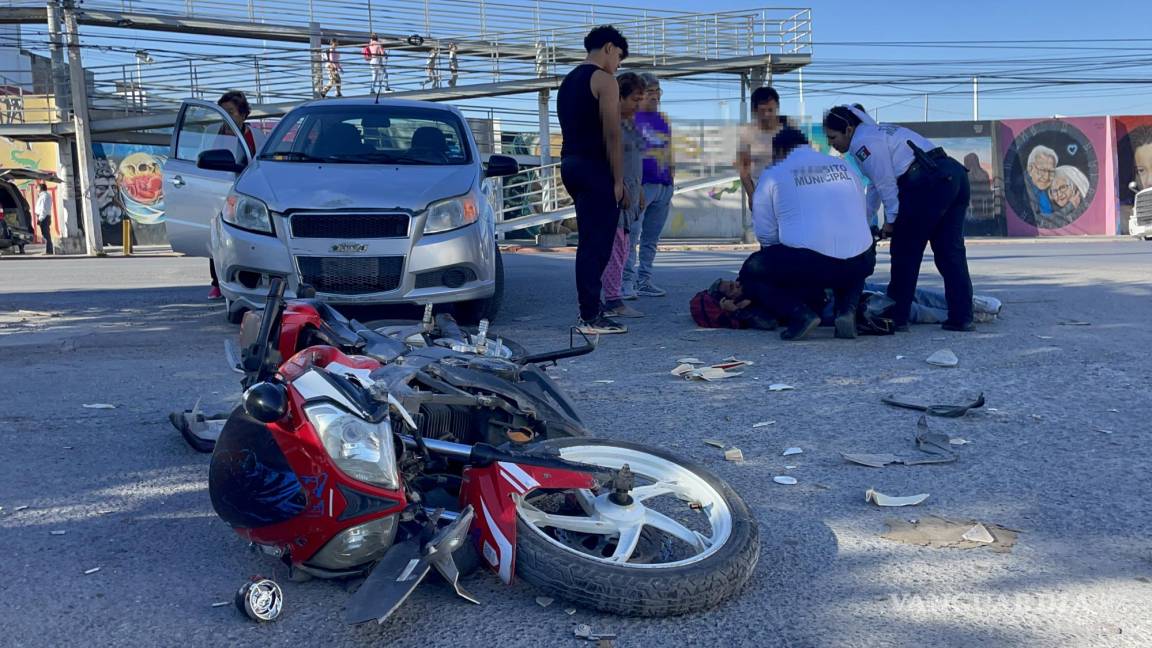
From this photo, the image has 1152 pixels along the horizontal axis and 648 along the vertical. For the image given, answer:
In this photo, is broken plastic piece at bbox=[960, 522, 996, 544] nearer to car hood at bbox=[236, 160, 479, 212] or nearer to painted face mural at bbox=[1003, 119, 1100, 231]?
car hood at bbox=[236, 160, 479, 212]

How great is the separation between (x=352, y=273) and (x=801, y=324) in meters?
3.02

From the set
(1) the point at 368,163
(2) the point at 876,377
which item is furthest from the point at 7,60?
(2) the point at 876,377

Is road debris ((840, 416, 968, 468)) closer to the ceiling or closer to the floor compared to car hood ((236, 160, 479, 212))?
closer to the floor

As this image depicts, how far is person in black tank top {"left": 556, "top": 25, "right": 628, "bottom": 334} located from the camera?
6.69 meters

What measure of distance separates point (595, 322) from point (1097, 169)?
3410 centimetres

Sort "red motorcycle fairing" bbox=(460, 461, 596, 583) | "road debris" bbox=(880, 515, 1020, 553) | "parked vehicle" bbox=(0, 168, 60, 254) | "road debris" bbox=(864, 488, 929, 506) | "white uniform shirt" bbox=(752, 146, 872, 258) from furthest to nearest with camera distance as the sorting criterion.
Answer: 1. "parked vehicle" bbox=(0, 168, 60, 254)
2. "white uniform shirt" bbox=(752, 146, 872, 258)
3. "road debris" bbox=(864, 488, 929, 506)
4. "road debris" bbox=(880, 515, 1020, 553)
5. "red motorcycle fairing" bbox=(460, 461, 596, 583)

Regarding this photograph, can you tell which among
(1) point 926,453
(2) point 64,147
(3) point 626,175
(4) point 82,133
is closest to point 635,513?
(1) point 926,453

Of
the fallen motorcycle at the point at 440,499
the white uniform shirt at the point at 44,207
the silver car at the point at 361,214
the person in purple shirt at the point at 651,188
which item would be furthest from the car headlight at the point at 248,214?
the white uniform shirt at the point at 44,207

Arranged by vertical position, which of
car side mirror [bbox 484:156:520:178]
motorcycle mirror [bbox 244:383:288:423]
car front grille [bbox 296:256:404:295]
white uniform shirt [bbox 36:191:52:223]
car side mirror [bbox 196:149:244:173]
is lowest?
motorcycle mirror [bbox 244:383:288:423]

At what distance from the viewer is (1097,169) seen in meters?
35.1

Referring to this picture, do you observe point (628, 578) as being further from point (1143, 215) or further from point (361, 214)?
point (1143, 215)

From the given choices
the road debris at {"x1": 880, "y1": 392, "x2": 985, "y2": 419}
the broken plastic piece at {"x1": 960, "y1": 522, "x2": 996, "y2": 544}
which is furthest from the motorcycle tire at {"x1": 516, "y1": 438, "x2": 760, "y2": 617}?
the road debris at {"x1": 880, "y1": 392, "x2": 985, "y2": 419}

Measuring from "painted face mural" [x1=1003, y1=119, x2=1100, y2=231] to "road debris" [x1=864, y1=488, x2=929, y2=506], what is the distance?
34940 mm

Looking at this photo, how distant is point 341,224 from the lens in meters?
6.51
